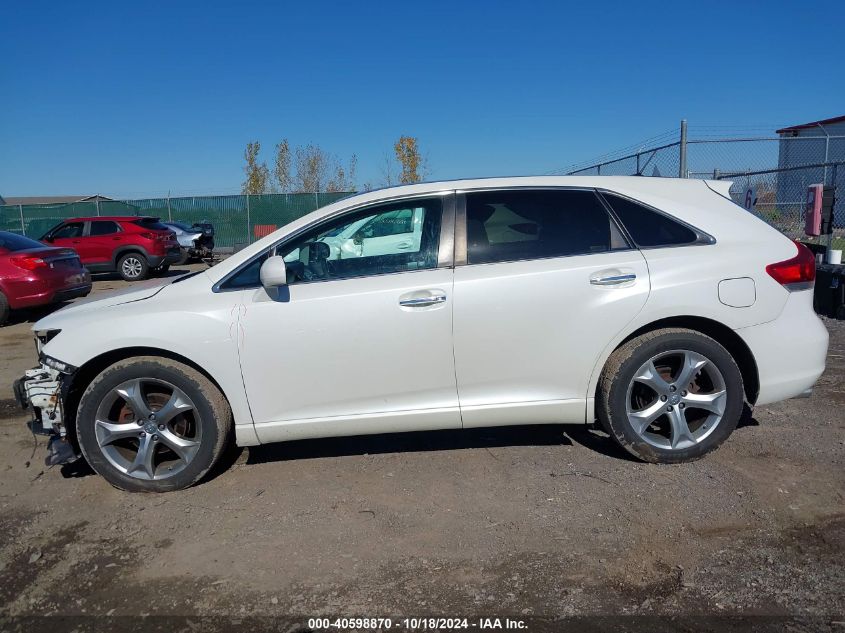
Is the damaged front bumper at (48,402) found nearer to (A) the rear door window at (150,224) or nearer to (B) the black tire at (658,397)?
(B) the black tire at (658,397)

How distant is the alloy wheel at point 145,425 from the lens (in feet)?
11.9

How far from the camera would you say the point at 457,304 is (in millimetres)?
3584

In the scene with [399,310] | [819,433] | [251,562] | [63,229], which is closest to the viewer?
[251,562]

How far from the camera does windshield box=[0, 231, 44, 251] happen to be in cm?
983

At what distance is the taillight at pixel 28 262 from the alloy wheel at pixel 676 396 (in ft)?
30.1

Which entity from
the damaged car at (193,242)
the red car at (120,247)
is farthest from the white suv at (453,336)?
the damaged car at (193,242)

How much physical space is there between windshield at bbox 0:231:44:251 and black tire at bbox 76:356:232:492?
25.1ft

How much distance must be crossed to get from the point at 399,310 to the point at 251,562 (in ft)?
4.84

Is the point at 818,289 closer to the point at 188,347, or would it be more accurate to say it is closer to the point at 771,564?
the point at 771,564

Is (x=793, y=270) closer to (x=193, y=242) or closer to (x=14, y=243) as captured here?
(x=14, y=243)

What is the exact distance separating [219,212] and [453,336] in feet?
80.7

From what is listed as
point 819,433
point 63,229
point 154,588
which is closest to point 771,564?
point 819,433

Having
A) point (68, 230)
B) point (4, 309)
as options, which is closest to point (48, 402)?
point (4, 309)

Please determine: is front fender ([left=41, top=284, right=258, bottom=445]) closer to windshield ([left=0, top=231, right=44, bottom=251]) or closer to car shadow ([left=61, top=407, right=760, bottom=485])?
car shadow ([left=61, top=407, right=760, bottom=485])
